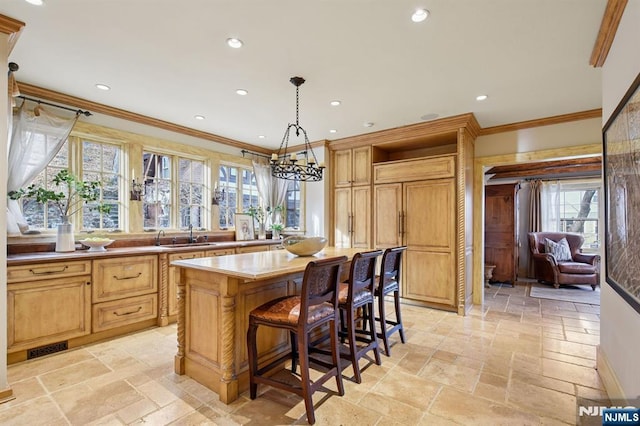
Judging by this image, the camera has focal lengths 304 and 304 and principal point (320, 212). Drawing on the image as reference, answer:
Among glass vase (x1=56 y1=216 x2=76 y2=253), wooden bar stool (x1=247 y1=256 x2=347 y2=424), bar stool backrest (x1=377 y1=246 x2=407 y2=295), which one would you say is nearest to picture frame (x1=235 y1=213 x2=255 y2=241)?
glass vase (x1=56 y1=216 x2=76 y2=253)

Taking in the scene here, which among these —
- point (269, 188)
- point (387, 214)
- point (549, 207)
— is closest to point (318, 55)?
point (387, 214)

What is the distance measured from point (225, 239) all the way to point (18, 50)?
3.25 m

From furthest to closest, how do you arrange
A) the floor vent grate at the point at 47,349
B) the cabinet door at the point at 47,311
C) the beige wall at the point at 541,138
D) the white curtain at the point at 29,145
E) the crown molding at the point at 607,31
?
the beige wall at the point at 541,138 → the white curtain at the point at 29,145 → the floor vent grate at the point at 47,349 → the cabinet door at the point at 47,311 → the crown molding at the point at 607,31

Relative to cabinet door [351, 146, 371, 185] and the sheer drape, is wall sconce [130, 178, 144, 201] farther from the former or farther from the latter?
the sheer drape

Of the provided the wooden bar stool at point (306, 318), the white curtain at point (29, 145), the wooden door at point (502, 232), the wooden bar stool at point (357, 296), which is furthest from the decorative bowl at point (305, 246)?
the wooden door at point (502, 232)

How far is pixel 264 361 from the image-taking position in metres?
2.44

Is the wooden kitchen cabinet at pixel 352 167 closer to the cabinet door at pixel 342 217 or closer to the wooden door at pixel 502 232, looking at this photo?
the cabinet door at pixel 342 217

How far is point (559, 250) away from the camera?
617 cm

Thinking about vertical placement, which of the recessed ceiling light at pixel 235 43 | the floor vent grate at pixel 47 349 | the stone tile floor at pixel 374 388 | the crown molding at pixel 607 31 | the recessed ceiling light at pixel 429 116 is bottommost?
the stone tile floor at pixel 374 388

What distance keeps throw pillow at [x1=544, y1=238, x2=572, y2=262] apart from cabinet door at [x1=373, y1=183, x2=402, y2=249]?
3.79 metres

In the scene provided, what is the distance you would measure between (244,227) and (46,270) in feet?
9.15

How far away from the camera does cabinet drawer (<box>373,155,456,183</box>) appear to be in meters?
4.27

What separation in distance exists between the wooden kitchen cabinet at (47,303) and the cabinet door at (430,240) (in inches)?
158

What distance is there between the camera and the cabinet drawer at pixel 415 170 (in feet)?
14.0
